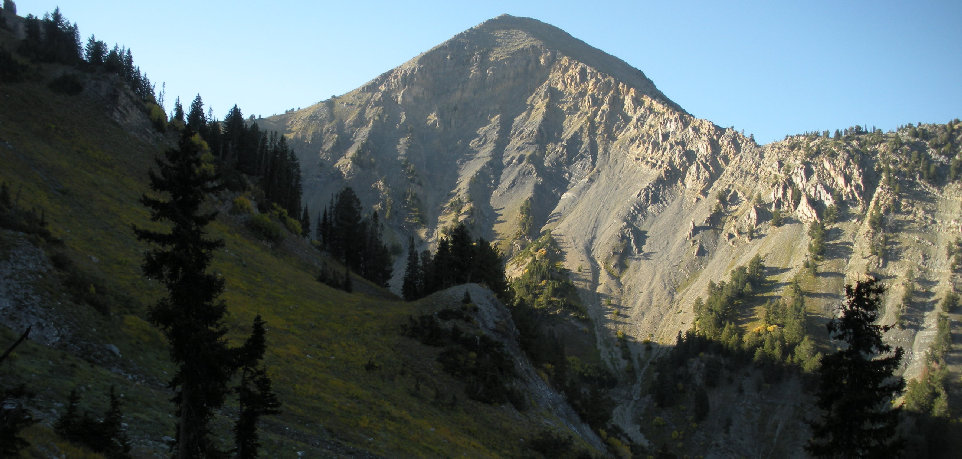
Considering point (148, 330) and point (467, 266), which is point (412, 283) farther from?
point (148, 330)

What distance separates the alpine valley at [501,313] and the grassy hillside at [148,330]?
0.64 ft

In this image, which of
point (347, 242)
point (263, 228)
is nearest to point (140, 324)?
point (263, 228)

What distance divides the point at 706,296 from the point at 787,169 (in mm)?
72894

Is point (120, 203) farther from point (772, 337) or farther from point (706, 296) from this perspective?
point (706, 296)

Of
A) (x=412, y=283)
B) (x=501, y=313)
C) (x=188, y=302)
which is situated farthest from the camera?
(x=412, y=283)

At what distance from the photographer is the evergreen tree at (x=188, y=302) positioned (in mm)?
16234

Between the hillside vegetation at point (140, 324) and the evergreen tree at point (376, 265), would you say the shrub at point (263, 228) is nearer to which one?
the hillside vegetation at point (140, 324)

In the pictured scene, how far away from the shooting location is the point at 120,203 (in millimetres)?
52281

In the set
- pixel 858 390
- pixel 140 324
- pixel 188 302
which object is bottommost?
pixel 140 324

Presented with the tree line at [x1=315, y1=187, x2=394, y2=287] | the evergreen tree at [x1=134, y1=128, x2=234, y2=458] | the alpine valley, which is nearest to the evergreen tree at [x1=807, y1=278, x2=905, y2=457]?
the alpine valley

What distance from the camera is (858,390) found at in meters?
22.3

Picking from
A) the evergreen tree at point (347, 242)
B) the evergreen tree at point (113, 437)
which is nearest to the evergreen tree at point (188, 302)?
the evergreen tree at point (113, 437)

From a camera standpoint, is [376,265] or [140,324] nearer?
[140,324]

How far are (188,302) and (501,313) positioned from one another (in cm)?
4411
